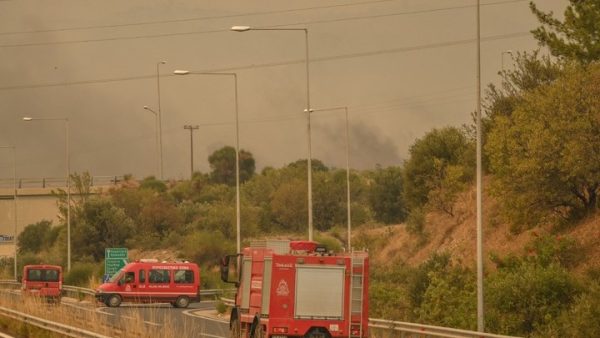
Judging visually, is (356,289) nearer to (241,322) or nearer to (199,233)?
(241,322)

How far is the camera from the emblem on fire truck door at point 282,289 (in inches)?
996

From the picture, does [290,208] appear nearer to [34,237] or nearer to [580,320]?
[34,237]

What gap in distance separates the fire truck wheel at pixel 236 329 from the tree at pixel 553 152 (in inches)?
638

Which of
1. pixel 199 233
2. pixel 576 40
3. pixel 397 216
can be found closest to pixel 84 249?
pixel 199 233

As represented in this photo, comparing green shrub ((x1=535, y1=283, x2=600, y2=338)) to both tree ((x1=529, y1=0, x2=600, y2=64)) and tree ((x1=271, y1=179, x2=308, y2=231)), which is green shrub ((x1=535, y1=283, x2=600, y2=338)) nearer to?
tree ((x1=529, y1=0, x2=600, y2=64))

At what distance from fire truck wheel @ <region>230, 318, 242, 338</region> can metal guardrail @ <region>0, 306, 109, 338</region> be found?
371 centimetres

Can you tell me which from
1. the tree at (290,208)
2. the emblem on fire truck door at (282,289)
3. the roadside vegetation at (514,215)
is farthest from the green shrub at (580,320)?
the tree at (290,208)

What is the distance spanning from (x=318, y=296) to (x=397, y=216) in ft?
269

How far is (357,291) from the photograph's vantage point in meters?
25.5

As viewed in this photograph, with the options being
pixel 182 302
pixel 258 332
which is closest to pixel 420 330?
pixel 258 332

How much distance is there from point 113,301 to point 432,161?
20291 millimetres

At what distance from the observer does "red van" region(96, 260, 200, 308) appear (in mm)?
54938

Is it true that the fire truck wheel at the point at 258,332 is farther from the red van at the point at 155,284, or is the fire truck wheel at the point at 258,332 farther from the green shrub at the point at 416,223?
the green shrub at the point at 416,223

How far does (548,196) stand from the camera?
44594mm
